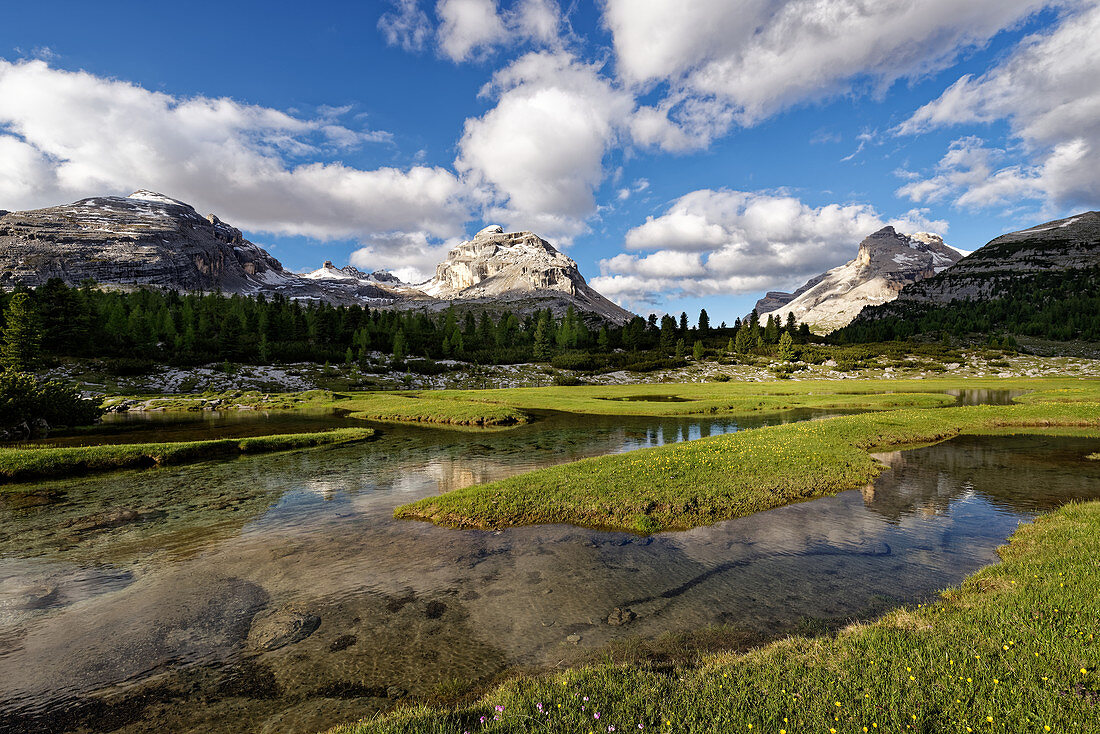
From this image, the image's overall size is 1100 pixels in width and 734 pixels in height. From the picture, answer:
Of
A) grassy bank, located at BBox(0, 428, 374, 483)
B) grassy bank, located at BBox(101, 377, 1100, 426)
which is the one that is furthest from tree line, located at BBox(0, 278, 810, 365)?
grassy bank, located at BBox(0, 428, 374, 483)

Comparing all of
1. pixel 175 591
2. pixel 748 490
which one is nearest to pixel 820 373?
pixel 748 490

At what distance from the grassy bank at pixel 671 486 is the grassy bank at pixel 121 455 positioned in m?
25.8

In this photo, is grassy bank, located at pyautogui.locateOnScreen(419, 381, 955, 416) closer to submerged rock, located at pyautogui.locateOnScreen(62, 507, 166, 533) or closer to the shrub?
the shrub

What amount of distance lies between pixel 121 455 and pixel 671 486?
131ft

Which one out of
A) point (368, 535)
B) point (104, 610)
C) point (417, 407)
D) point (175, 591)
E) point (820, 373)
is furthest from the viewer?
point (820, 373)

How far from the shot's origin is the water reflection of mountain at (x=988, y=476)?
22.4 meters

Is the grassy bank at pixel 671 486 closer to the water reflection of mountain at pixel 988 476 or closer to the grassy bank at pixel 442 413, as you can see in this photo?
the water reflection of mountain at pixel 988 476

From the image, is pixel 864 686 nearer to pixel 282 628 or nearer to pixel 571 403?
pixel 282 628

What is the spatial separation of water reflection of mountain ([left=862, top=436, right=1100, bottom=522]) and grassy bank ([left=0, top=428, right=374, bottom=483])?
45830mm

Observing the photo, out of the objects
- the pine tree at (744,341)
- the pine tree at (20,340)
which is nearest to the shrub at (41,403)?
the pine tree at (20,340)

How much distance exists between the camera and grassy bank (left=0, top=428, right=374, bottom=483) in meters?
29.8

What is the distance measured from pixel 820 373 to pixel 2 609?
574 ft

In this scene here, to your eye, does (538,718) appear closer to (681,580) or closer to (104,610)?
(681,580)

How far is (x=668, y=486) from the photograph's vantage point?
22844 millimetres
